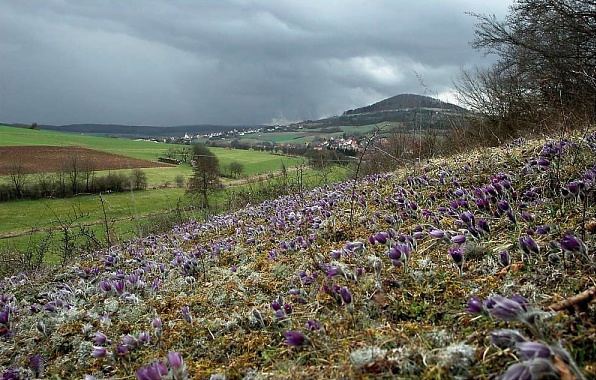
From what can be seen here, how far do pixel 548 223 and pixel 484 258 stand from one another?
73cm

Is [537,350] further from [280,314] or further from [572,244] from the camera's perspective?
[280,314]

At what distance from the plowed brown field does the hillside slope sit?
213 feet

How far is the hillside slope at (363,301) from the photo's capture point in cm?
201

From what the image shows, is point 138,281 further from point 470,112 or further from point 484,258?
point 470,112

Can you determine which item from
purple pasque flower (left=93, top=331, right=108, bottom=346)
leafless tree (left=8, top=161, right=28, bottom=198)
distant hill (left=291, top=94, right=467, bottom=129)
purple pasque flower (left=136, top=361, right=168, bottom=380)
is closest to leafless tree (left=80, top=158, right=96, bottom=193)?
leafless tree (left=8, top=161, right=28, bottom=198)

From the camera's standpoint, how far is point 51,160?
230 ft

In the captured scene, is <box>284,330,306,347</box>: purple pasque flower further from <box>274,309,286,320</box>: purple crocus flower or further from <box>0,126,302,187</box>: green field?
<box>0,126,302,187</box>: green field

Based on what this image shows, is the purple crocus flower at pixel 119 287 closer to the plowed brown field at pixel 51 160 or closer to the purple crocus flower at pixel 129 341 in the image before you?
the purple crocus flower at pixel 129 341

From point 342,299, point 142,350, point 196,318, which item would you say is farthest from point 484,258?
point 142,350

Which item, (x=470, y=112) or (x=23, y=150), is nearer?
(x=470, y=112)

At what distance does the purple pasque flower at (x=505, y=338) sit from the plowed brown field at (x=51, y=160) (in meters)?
68.0

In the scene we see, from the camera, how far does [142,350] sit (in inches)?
119

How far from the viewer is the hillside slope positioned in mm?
2010

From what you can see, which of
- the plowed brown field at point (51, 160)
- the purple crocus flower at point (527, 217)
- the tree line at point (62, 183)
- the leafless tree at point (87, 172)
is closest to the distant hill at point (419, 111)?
the purple crocus flower at point (527, 217)
